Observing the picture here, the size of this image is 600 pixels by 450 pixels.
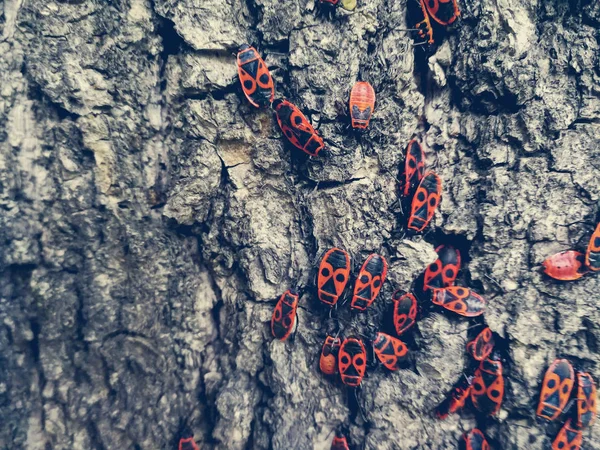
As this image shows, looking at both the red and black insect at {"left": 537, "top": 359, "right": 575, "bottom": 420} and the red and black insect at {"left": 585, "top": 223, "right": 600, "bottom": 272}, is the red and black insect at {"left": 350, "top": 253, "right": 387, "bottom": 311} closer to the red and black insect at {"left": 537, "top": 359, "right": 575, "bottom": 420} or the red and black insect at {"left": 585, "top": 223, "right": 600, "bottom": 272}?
the red and black insect at {"left": 537, "top": 359, "right": 575, "bottom": 420}

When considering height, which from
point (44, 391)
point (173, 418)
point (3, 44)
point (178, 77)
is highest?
point (3, 44)

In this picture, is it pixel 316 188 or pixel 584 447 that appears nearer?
pixel 584 447

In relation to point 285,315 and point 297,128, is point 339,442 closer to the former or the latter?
point 285,315

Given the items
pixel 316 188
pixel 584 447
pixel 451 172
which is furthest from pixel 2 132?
pixel 584 447

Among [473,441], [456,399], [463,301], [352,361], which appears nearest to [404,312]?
[463,301]

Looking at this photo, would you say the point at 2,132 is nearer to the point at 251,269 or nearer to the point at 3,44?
the point at 3,44

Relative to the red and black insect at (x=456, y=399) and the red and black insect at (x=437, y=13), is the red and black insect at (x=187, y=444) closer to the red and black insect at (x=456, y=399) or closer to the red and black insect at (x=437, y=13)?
the red and black insect at (x=456, y=399)
